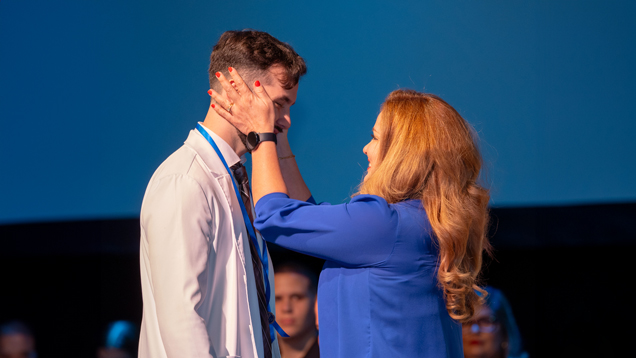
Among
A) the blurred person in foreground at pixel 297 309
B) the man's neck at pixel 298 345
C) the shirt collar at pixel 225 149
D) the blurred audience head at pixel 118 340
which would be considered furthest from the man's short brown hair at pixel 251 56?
the man's neck at pixel 298 345

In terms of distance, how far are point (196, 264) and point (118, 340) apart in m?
1.49

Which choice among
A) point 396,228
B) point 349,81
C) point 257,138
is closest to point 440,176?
point 396,228

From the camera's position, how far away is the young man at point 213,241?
1117mm

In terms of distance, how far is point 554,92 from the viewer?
240cm

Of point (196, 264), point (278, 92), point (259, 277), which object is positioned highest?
point (278, 92)

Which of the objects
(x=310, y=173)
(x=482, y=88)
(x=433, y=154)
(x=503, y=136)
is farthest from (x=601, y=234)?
(x=433, y=154)

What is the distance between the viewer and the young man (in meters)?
1.12

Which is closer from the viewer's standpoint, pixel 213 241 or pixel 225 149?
pixel 213 241

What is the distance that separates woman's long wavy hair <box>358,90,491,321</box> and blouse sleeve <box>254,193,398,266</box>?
0.09m

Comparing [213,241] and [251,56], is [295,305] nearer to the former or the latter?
[213,241]

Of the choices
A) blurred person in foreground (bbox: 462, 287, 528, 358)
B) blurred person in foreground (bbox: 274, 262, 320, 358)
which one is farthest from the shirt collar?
blurred person in foreground (bbox: 462, 287, 528, 358)

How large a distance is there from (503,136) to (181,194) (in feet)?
5.70

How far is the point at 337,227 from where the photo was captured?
1.21 meters

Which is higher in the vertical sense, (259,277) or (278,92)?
(278,92)
